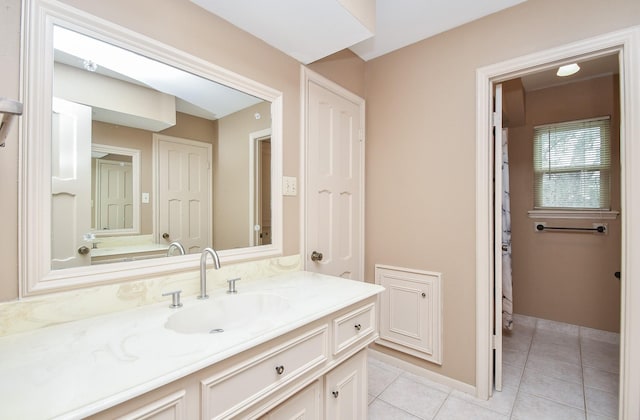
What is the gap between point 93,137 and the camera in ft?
3.69

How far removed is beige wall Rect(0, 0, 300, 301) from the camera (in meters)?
0.91

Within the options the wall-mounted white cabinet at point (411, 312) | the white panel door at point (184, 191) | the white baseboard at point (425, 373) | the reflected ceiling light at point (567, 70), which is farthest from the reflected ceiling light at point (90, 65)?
the reflected ceiling light at point (567, 70)

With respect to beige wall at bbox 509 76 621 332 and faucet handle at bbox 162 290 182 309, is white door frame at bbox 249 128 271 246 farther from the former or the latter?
beige wall at bbox 509 76 621 332

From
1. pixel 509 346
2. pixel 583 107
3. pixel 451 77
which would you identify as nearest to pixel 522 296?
pixel 509 346

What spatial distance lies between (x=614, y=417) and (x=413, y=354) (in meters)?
1.12

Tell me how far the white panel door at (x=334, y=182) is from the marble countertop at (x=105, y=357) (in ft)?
2.81

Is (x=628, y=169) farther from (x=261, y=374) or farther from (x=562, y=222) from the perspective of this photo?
(x=261, y=374)

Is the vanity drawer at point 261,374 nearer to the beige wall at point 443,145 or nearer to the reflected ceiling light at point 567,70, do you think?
the beige wall at point 443,145

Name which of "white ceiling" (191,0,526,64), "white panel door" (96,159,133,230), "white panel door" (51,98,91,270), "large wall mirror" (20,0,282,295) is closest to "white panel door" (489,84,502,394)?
"white ceiling" (191,0,526,64)

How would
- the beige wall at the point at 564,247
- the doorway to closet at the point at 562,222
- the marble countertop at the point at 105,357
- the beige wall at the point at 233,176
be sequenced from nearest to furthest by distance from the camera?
1. the marble countertop at the point at 105,357
2. the beige wall at the point at 233,176
3. the doorway to closet at the point at 562,222
4. the beige wall at the point at 564,247

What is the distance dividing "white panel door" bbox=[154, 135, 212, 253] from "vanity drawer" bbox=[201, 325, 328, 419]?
28.4 inches

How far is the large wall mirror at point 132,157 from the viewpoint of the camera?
0.97 meters

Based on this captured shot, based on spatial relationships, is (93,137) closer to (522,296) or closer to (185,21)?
(185,21)

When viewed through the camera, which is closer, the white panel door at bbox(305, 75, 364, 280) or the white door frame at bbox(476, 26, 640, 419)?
the white door frame at bbox(476, 26, 640, 419)
